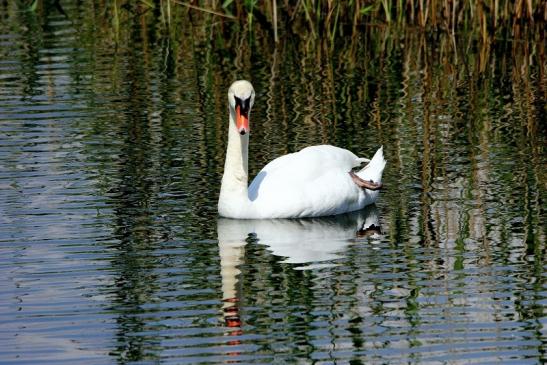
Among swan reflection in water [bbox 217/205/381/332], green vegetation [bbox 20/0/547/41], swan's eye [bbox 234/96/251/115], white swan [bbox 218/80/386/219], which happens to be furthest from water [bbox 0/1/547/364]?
swan's eye [bbox 234/96/251/115]

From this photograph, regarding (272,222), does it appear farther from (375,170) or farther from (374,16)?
(374,16)

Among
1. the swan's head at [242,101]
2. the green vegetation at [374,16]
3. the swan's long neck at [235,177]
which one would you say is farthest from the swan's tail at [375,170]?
the green vegetation at [374,16]

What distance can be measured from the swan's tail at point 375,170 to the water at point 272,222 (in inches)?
9.0

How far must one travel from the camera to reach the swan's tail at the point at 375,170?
1230cm

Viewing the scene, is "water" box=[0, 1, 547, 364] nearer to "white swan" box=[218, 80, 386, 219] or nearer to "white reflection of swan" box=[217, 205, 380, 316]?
"white reflection of swan" box=[217, 205, 380, 316]

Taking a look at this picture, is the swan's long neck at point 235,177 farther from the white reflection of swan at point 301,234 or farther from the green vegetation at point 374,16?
the green vegetation at point 374,16

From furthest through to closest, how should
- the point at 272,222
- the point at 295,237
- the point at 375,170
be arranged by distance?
the point at 375,170 → the point at 272,222 → the point at 295,237

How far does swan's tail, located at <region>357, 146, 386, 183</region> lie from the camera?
40.3 feet

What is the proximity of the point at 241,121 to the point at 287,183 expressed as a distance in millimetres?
658

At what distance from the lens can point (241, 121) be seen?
38.0ft

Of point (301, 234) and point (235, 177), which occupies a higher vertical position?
point (235, 177)

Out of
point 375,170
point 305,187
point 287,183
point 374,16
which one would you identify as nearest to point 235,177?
point 287,183

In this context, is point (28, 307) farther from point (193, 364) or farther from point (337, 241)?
point (337, 241)

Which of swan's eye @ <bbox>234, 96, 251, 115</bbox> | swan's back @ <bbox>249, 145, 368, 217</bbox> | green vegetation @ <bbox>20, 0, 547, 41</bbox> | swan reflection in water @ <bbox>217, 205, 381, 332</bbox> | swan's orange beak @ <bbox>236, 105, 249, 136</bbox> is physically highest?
green vegetation @ <bbox>20, 0, 547, 41</bbox>
